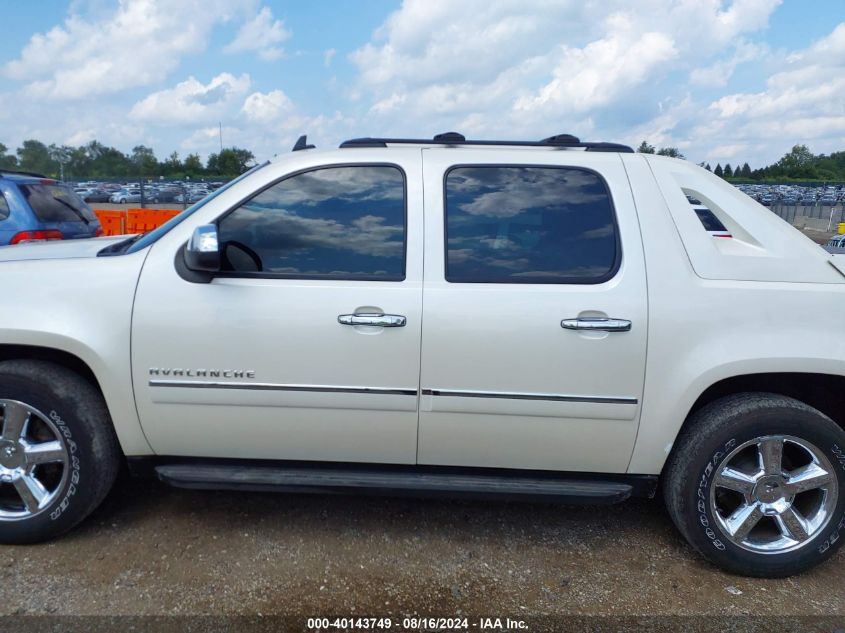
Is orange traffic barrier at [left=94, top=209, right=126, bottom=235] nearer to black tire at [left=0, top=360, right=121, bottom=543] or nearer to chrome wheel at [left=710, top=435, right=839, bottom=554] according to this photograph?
black tire at [left=0, top=360, right=121, bottom=543]

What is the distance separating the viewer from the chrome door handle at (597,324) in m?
2.64

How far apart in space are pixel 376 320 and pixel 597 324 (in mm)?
935

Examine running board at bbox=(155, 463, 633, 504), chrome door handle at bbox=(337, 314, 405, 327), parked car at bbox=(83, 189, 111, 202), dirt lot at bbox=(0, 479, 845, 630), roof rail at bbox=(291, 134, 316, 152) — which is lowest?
dirt lot at bbox=(0, 479, 845, 630)

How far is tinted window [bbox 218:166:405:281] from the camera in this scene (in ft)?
9.16

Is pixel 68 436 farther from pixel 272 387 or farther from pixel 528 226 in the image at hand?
pixel 528 226

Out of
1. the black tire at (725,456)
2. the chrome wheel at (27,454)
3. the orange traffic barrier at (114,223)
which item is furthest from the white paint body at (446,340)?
the orange traffic barrier at (114,223)

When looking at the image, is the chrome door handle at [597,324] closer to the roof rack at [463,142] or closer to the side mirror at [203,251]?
the roof rack at [463,142]

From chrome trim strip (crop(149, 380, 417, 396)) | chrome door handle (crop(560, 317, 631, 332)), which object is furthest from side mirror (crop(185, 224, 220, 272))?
chrome door handle (crop(560, 317, 631, 332))

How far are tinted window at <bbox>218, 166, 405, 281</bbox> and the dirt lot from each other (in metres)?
1.31

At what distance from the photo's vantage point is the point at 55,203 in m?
6.94

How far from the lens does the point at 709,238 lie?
9.12ft

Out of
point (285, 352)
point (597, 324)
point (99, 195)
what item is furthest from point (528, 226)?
point (99, 195)

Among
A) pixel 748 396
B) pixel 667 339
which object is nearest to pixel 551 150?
pixel 667 339

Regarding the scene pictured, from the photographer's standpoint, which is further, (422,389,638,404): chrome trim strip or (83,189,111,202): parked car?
(83,189,111,202): parked car
